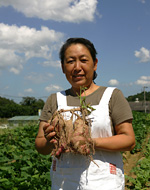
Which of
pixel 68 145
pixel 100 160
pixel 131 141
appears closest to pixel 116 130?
pixel 131 141

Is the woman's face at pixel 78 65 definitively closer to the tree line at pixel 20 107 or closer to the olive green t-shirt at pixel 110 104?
the olive green t-shirt at pixel 110 104

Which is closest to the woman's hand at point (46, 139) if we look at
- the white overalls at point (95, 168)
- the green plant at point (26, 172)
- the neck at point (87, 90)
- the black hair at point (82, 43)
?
the white overalls at point (95, 168)

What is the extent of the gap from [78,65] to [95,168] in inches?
30.2

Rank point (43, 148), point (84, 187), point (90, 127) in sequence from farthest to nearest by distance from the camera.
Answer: point (43, 148) < point (90, 127) < point (84, 187)

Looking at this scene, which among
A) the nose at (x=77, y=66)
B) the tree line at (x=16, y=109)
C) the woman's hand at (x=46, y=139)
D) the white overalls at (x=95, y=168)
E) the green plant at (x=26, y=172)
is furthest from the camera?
the tree line at (x=16, y=109)

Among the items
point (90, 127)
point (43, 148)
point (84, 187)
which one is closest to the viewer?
point (84, 187)

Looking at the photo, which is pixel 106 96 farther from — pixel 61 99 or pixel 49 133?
pixel 49 133

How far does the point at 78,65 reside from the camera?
5.78ft

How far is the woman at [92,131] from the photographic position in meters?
1.55

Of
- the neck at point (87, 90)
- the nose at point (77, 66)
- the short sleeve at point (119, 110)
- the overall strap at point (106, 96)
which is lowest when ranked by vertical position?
the short sleeve at point (119, 110)

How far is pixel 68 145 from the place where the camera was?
1.66m

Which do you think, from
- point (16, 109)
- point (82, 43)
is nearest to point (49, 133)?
point (82, 43)

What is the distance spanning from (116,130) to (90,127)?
193 mm

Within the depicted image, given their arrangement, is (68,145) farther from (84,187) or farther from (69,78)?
(69,78)
